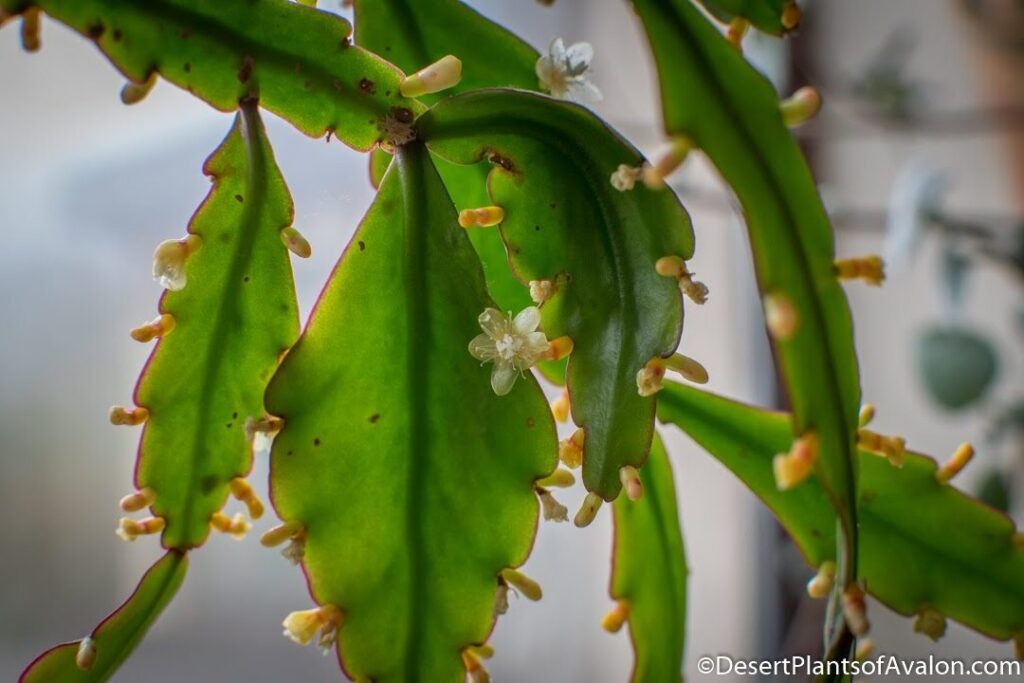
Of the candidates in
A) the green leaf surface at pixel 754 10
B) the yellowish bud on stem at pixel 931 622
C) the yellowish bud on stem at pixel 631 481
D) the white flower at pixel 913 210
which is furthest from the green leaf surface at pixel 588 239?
the white flower at pixel 913 210

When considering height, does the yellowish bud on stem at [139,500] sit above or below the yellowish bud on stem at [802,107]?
below

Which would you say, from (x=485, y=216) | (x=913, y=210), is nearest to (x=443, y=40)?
(x=485, y=216)

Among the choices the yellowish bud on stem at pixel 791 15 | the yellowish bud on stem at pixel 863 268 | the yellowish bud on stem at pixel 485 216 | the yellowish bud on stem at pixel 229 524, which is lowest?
the yellowish bud on stem at pixel 229 524

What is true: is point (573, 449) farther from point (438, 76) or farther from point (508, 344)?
point (438, 76)

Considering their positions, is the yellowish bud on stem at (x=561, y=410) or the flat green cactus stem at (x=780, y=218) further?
the yellowish bud on stem at (x=561, y=410)

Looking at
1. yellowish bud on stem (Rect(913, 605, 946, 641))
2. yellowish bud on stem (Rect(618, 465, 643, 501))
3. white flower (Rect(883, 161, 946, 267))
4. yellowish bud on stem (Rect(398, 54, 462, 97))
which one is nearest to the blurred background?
white flower (Rect(883, 161, 946, 267))

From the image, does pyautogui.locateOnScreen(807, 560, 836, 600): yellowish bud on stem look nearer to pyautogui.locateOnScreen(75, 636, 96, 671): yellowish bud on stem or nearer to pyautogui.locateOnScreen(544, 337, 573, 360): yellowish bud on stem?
pyautogui.locateOnScreen(544, 337, 573, 360): yellowish bud on stem

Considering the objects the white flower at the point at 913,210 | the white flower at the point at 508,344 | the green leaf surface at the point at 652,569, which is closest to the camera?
the white flower at the point at 508,344

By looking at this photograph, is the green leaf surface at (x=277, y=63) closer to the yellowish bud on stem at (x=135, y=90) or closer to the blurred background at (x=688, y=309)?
the yellowish bud on stem at (x=135, y=90)
